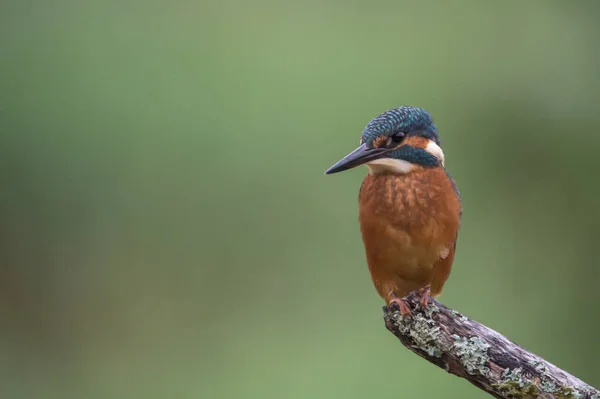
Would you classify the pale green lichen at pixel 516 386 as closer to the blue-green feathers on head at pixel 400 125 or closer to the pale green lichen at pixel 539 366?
the pale green lichen at pixel 539 366

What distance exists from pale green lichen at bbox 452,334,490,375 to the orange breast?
1.20 feet

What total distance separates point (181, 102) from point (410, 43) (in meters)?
1.41

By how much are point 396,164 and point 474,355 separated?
593mm

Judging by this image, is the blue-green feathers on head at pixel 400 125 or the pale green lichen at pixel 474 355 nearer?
the pale green lichen at pixel 474 355

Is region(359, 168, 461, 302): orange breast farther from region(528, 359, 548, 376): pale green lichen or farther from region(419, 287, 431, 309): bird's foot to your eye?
region(528, 359, 548, 376): pale green lichen

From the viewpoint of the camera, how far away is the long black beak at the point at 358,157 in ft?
6.59

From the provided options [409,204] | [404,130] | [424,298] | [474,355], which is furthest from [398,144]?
[474,355]

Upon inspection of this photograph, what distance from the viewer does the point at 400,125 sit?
2154 millimetres

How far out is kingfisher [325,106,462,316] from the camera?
219 centimetres

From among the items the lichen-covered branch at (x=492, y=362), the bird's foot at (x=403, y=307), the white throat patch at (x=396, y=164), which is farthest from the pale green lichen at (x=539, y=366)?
the white throat patch at (x=396, y=164)

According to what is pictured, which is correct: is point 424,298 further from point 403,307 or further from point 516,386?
point 516,386

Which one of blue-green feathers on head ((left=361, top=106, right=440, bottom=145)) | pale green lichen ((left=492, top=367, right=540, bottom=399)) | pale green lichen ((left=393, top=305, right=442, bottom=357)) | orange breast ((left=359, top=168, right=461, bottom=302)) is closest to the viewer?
pale green lichen ((left=492, top=367, right=540, bottom=399))

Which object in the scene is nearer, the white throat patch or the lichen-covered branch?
the lichen-covered branch

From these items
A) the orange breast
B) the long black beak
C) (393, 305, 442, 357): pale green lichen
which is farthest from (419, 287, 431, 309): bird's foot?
the long black beak
